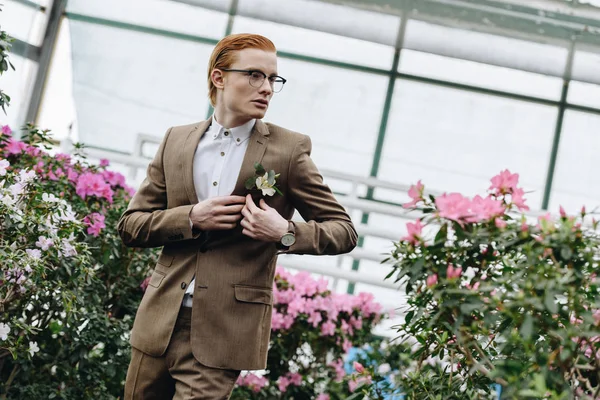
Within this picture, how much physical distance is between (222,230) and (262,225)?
0.54 feet

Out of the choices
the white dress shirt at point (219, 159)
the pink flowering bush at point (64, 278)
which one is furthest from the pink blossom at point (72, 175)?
the white dress shirt at point (219, 159)

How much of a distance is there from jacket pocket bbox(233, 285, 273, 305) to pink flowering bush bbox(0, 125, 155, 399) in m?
0.75

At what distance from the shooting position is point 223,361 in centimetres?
199

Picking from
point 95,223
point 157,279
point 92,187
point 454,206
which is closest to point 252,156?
point 157,279

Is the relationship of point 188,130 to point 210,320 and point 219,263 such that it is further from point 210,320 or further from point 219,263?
point 210,320

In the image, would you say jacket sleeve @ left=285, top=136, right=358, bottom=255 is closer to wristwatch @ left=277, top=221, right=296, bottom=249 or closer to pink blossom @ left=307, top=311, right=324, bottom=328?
wristwatch @ left=277, top=221, right=296, bottom=249

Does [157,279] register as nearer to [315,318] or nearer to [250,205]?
[250,205]

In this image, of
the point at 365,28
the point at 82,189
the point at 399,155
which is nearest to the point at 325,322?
the point at 82,189

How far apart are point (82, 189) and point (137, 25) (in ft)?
11.4

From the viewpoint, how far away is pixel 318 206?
2150mm

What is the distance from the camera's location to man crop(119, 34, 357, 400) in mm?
1999

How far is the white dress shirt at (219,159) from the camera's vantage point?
2139mm

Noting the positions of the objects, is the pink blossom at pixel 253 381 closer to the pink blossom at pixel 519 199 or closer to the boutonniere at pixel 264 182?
the boutonniere at pixel 264 182

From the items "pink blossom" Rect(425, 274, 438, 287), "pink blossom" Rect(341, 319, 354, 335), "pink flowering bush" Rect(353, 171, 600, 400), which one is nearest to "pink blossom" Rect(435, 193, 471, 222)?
"pink flowering bush" Rect(353, 171, 600, 400)
